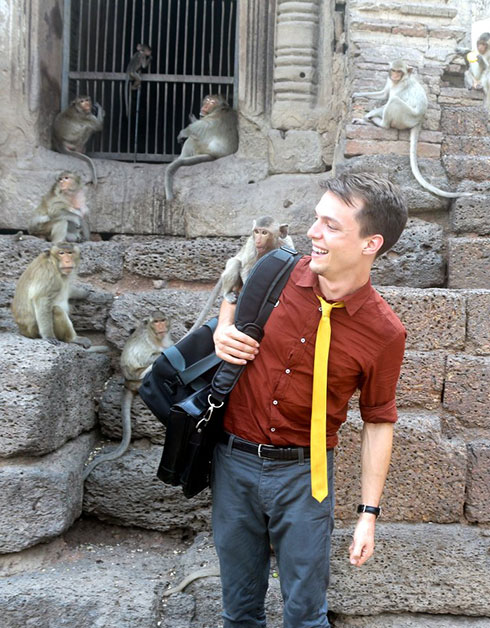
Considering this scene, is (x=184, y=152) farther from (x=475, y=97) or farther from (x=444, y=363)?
(x=444, y=363)

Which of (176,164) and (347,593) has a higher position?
(176,164)

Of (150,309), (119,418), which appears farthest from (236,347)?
(150,309)

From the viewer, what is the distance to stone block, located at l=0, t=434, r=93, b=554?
11.1ft

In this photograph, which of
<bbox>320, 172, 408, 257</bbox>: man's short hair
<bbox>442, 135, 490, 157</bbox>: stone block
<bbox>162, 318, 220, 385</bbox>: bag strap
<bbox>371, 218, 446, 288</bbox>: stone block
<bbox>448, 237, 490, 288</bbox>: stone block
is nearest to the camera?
<bbox>320, 172, 408, 257</bbox>: man's short hair

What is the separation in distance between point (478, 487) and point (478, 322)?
2.71ft

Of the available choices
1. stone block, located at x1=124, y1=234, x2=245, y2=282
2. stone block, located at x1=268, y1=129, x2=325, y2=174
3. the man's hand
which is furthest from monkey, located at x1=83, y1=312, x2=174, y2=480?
stone block, located at x1=268, y1=129, x2=325, y2=174

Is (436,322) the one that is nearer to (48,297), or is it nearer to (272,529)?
(272,529)

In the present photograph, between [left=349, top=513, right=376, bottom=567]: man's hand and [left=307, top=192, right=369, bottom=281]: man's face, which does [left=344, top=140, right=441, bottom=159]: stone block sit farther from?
[left=349, top=513, right=376, bottom=567]: man's hand

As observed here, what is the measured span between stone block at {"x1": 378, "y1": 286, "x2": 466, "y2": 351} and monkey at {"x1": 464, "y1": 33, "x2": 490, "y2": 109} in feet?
8.51

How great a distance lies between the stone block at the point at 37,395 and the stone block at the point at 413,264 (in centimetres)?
191

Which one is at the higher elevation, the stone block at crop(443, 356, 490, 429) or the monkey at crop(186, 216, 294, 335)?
the monkey at crop(186, 216, 294, 335)

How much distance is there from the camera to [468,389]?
3535 millimetres

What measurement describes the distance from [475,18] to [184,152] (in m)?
2.70

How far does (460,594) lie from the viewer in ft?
10.6
